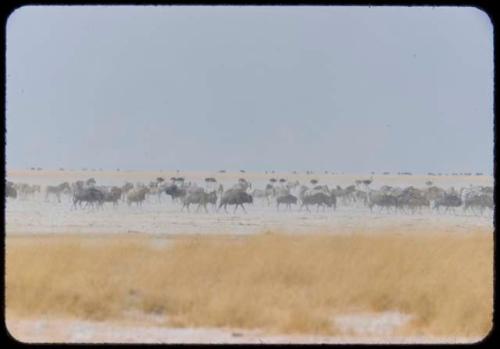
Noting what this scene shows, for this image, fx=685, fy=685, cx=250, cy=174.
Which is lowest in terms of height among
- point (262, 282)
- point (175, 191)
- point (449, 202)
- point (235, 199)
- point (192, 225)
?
point (262, 282)

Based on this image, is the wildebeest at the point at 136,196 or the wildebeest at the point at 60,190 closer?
the wildebeest at the point at 136,196

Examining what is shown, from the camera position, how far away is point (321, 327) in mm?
4793

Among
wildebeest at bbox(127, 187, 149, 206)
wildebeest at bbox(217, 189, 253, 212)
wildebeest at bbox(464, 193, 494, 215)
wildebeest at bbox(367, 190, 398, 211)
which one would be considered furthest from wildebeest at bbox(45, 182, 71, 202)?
wildebeest at bbox(464, 193, 494, 215)

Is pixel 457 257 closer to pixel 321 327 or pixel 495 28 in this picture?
pixel 321 327

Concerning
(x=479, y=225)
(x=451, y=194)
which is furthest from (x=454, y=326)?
(x=451, y=194)

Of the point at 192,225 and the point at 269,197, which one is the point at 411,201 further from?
the point at 192,225

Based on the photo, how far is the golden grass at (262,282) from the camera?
498 cm

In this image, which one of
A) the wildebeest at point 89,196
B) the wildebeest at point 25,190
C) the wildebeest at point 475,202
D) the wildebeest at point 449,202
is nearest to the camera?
the wildebeest at point 89,196

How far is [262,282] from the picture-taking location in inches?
247

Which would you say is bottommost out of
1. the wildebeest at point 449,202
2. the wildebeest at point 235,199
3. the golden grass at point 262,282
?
the golden grass at point 262,282

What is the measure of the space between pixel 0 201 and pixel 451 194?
48.2ft

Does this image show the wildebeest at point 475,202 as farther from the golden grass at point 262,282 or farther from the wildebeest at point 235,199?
the golden grass at point 262,282

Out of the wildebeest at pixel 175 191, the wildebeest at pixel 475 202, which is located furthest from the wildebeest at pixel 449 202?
the wildebeest at pixel 175 191

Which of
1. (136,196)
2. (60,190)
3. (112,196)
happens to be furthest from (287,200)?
(60,190)
